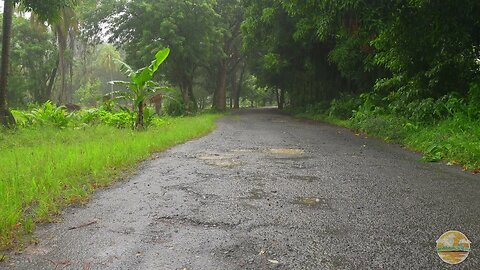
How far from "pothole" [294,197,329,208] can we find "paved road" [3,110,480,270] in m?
0.01

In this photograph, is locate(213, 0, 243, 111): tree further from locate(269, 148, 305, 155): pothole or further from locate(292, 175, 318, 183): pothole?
locate(292, 175, 318, 183): pothole

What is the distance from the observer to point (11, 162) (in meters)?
6.16

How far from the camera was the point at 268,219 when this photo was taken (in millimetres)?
3867

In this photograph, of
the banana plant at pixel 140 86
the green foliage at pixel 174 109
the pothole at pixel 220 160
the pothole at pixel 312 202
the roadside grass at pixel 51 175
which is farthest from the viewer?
the green foliage at pixel 174 109

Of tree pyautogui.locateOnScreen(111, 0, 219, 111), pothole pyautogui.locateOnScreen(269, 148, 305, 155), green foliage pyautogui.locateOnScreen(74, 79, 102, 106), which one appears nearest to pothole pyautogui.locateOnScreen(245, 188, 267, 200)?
pothole pyautogui.locateOnScreen(269, 148, 305, 155)

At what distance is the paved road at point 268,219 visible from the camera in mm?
2994

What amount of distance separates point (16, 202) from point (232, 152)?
4.98 metres

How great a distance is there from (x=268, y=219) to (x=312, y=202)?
2.67ft

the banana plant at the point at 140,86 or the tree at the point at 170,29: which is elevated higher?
the tree at the point at 170,29

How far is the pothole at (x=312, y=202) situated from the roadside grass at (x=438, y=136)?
3123 millimetres

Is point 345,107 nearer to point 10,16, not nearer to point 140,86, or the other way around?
point 140,86

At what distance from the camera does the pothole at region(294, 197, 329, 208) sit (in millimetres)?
4355

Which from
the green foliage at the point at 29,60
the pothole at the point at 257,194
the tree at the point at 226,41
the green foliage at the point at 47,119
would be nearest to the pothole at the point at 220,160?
the pothole at the point at 257,194

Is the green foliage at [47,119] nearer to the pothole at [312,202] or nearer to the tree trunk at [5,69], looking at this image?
the tree trunk at [5,69]
